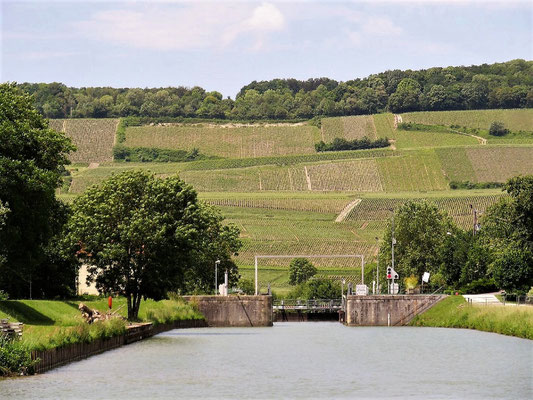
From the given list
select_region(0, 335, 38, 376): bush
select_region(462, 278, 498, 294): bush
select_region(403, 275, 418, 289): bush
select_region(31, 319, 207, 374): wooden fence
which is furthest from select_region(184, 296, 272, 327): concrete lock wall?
select_region(0, 335, 38, 376): bush

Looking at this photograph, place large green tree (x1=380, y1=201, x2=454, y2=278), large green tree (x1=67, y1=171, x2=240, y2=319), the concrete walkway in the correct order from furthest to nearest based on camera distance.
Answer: large green tree (x1=380, y1=201, x2=454, y2=278) < the concrete walkway < large green tree (x1=67, y1=171, x2=240, y2=319)

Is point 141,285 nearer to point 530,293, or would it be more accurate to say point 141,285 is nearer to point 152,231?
point 152,231

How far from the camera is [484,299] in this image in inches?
3735

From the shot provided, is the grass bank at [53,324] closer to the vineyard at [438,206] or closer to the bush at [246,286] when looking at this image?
the bush at [246,286]

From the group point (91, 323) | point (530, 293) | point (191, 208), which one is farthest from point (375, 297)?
point (91, 323)

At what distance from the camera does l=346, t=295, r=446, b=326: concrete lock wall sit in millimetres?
100812

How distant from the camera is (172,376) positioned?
49312mm

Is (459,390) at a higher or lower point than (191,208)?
lower

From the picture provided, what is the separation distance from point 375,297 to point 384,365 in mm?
46862

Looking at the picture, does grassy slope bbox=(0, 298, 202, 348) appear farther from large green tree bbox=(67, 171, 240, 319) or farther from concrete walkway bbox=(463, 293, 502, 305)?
concrete walkway bbox=(463, 293, 502, 305)

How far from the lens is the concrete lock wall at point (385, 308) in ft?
331

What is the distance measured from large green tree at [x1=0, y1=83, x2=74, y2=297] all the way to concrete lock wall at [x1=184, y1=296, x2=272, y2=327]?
1455 inches

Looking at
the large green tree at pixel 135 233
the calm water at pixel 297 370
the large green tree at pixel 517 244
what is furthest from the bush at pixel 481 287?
the large green tree at pixel 135 233

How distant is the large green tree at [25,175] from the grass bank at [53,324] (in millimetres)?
2992
